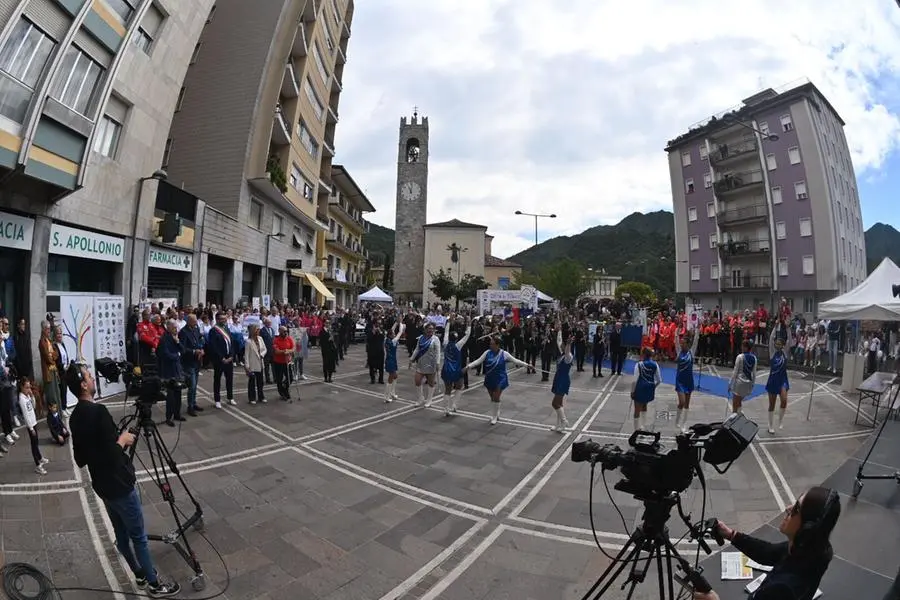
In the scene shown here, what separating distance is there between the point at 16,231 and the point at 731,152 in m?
48.5

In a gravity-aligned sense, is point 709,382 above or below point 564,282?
below

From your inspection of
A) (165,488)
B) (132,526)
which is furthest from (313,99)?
(132,526)

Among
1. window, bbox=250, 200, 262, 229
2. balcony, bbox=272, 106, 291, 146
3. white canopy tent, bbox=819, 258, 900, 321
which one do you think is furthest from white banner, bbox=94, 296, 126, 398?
white canopy tent, bbox=819, 258, 900, 321

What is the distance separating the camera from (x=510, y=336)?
18.9 m

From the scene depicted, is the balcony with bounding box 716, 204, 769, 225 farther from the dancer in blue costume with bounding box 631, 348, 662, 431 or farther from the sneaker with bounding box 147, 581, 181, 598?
the sneaker with bounding box 147, 581, 181, 598

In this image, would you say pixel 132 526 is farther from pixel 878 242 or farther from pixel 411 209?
pixel 411 209

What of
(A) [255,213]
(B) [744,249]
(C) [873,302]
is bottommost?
(C) [873,302]

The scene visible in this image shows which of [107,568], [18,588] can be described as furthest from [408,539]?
[18,588]

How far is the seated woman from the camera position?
2209mm

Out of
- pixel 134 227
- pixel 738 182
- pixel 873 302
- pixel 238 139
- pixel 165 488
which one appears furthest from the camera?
pixel 738 182

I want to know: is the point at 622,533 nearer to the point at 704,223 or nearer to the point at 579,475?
the point at 579,475

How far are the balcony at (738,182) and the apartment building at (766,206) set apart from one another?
78mm

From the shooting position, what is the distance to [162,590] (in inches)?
144

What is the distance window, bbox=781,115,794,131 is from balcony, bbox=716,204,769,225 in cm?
622
